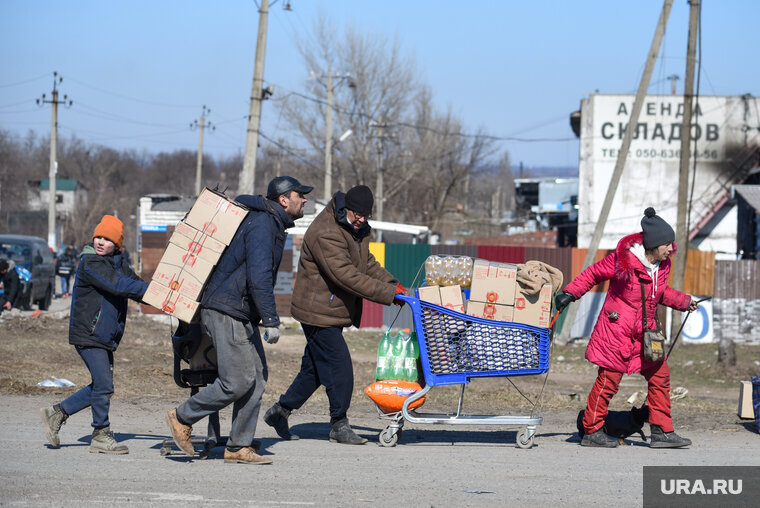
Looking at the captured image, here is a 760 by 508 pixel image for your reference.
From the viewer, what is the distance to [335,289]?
7.06 metres

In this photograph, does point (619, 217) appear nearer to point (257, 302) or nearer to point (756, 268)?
point (756, 268)

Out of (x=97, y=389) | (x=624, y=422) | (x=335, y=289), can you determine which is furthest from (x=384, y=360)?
(x=97, y=389)

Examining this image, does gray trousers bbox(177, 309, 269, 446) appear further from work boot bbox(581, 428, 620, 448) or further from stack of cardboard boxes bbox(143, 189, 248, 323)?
work boot bbox(581, 428, 620, 448)

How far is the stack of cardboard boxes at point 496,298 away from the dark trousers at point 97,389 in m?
2.51

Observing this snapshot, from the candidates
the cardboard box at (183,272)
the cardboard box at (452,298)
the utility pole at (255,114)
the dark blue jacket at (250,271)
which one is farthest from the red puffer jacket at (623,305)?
the utility pole at (255,114)

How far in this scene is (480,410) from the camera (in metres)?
9.55

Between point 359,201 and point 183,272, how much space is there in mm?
1531

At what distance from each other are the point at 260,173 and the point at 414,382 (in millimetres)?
85763

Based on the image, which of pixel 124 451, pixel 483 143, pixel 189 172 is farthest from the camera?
pixel 189 172

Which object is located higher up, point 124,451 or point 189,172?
point 189,172

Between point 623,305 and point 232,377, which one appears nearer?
point 232,377

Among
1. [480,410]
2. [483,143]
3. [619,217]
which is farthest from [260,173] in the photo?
[480,410]

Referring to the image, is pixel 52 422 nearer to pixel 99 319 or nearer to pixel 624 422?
pixel 99 319

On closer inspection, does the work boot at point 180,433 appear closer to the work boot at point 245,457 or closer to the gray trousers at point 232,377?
the gray trousers at point 232,377
